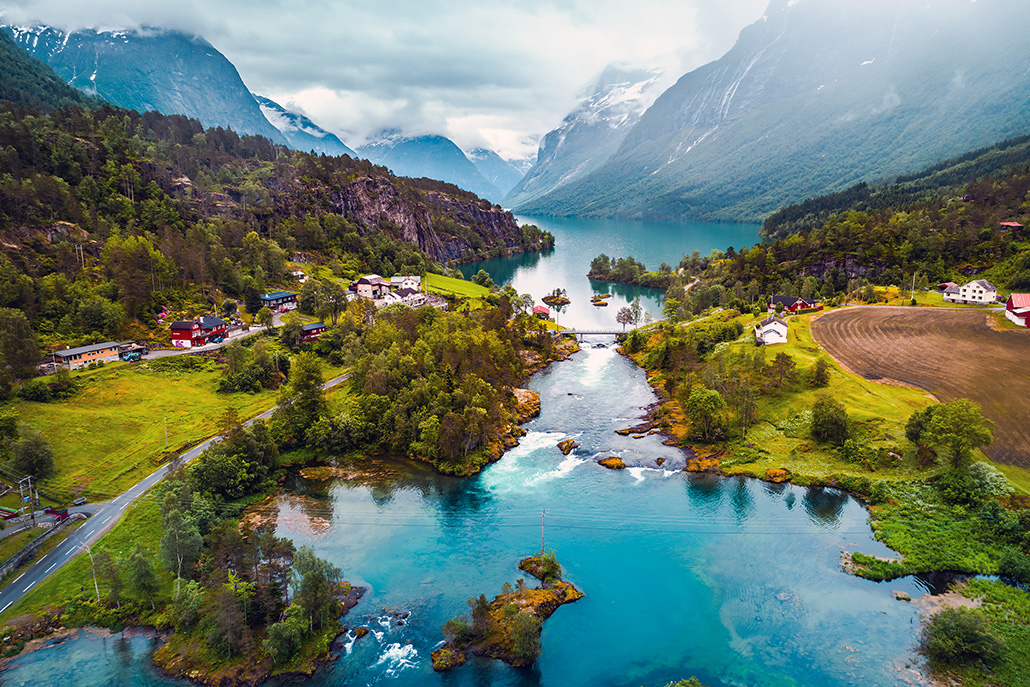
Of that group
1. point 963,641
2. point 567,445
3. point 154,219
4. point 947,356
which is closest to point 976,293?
point 947,356

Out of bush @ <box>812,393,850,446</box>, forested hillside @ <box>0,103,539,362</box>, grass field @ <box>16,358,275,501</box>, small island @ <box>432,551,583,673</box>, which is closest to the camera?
small island @ <box>432,551,583,673</box>

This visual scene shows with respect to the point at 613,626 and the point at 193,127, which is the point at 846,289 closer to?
the point at 613,626

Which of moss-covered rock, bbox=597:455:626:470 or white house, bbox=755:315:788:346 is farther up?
white house, bbox=755:315:788:346

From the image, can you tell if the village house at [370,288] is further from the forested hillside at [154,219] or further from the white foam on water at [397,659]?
the white foam on water at [397,659]

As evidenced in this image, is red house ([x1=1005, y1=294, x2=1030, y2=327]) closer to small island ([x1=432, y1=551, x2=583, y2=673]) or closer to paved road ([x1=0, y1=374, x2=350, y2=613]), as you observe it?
small island ([x1=432, y1=551, x2=583, y2=673])

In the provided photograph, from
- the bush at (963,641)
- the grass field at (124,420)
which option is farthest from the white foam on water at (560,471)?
the grass field at (124,420)

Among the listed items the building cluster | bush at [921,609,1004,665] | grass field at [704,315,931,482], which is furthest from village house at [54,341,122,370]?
→ bush at [921,609,1004,665]

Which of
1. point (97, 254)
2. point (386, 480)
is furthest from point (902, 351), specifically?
point (97, 254)
